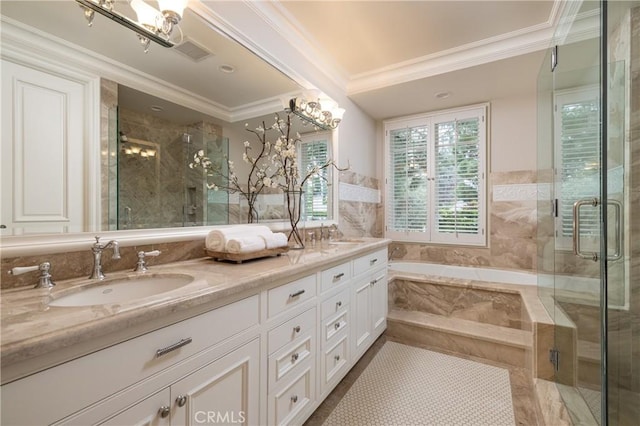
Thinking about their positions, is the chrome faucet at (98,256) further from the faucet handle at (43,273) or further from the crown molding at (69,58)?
the crown molding at (69,58)

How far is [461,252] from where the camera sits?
3.34m

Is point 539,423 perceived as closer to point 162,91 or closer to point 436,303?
point 436,303

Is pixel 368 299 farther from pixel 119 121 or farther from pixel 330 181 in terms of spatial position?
pixel 119 121

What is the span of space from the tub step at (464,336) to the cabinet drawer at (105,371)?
1.94m

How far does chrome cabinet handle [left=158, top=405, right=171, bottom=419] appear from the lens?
782mm

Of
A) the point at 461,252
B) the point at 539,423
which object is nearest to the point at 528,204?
the point at 461,252

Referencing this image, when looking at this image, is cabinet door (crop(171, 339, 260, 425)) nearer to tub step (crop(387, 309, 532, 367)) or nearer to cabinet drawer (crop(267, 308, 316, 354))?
cabinet drawer (crop(267, 308, 316, 354))

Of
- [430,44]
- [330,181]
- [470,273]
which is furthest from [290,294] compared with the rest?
[470,273]

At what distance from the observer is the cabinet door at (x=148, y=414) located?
697mm

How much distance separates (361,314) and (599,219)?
1465mm

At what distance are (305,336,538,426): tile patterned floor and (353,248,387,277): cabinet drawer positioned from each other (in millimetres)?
725

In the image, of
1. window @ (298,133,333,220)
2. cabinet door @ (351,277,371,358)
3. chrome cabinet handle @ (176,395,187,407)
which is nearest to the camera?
chrome cabinet handle @ (176,395,187,407)

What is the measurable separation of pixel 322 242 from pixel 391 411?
51.3 inches

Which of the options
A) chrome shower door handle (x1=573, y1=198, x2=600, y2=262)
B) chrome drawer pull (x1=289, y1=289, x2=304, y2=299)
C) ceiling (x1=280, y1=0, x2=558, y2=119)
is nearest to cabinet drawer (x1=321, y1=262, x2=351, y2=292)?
chrome drawer pull (x1=289, y1=289, x2=304, y2=299)
